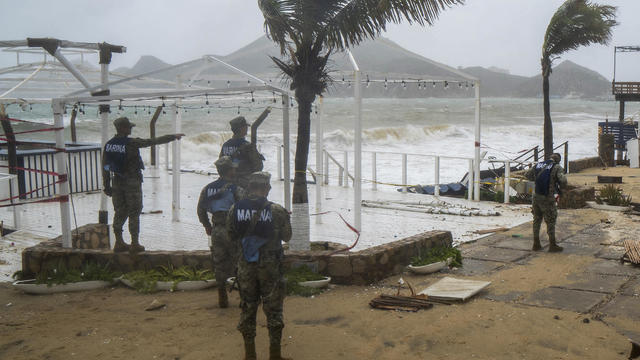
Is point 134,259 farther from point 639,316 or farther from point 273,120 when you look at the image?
point 273,120

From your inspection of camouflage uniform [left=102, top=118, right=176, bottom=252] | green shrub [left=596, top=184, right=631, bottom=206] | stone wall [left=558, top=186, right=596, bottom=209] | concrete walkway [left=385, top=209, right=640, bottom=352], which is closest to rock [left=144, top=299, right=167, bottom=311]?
camouflage uniform [left=102, top=118, right=176, bottom=252]

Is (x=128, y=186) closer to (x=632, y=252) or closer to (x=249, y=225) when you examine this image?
(x=249, y=225)

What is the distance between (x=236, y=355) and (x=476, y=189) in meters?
10.5

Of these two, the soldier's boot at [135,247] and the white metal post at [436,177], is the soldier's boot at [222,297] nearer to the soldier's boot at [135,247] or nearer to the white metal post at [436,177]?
the soldier's boot at [135,247]

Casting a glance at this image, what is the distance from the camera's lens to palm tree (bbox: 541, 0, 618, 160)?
53.0 feet

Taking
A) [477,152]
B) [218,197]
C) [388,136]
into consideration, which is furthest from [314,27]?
[388,136]

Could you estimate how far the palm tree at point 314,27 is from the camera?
25.7ft

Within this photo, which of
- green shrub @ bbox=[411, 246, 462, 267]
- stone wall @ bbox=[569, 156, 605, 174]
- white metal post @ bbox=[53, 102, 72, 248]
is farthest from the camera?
stone wall @ bbox=[569, 156, 605, 174]

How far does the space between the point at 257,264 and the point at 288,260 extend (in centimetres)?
256

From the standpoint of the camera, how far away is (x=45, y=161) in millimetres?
14898

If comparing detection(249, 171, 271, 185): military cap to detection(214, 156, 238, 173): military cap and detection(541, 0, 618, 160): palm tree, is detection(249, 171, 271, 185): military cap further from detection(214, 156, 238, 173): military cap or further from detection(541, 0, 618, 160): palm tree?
detection(541, 0, 618, 160): palm tree

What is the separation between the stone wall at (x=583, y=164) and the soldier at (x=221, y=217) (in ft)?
60.3

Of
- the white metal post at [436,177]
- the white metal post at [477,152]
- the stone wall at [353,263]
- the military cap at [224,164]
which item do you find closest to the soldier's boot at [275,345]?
the military cap at [224,164]

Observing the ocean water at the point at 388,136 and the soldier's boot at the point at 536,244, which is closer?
the soldier's boot at the point at 536,244
